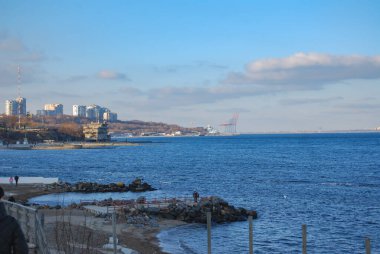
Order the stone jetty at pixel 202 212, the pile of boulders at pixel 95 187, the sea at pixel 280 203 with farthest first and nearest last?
the pile of boulders at pixel 95 187
the stone jetty at pixel 202 212
the sea at pixel 280 203

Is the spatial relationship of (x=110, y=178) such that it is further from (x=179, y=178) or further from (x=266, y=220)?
(x=266, y=220)

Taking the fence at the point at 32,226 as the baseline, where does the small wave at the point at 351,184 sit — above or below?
below

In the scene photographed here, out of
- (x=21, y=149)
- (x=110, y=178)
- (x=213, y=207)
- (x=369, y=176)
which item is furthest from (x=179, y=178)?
(x=21, y=149)

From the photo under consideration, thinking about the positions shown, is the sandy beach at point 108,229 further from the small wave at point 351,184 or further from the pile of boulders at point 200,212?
the small wave at point 351,184

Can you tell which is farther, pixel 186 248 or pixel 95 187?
pixel 95 187

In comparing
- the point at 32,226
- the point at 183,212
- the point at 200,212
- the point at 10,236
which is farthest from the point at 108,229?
the point at 10,236

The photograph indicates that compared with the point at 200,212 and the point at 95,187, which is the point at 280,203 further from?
the point at 95,187

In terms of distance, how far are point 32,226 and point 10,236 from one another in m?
5.10

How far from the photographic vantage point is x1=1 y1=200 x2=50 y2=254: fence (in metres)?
10.7

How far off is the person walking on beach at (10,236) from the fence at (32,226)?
9.74ft

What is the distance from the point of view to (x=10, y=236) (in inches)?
293

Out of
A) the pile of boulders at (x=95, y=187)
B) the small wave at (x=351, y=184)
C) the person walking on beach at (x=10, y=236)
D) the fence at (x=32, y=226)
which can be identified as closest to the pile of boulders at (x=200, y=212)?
the pile of boulders at (x=95, y=187)

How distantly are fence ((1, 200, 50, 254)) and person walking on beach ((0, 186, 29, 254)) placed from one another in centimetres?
297

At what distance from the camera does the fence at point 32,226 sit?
10711 millimetres
